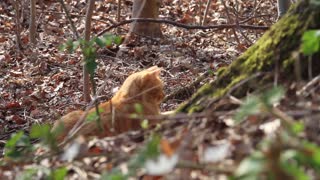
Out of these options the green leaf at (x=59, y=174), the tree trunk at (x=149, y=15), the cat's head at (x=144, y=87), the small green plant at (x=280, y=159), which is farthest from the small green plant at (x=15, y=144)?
the tree trunk at (x=149, y=15)

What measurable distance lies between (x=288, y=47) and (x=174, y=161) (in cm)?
141

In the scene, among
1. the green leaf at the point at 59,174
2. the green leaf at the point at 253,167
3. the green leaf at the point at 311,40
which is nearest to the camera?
the green leaf at the point at 253,167

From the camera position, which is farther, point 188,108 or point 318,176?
point 188,108

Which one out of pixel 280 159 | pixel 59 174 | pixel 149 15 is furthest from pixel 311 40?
pixel 149 15

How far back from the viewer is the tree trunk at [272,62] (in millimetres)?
3045

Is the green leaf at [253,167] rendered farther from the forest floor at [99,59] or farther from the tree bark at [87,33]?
the tree bark at [87,33]

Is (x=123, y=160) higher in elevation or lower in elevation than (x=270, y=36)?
lower

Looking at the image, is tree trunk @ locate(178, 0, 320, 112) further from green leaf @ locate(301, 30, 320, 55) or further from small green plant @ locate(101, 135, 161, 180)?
small green plant @ locate(101, 135, 161, 180)

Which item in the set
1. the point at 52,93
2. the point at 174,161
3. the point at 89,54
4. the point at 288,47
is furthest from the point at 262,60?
the point at 52,93

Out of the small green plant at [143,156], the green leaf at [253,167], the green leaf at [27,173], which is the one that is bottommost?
the green leaf at [27,173]

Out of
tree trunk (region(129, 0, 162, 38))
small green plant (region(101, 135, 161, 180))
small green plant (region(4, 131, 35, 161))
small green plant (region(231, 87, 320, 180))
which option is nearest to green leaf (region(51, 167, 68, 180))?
small green plant (region(4, 131, 35, 161))

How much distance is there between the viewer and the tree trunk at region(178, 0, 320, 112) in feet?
9.99

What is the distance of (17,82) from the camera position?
8.76 meters

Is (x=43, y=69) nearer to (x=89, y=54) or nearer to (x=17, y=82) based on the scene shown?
(x=17, y=82)
